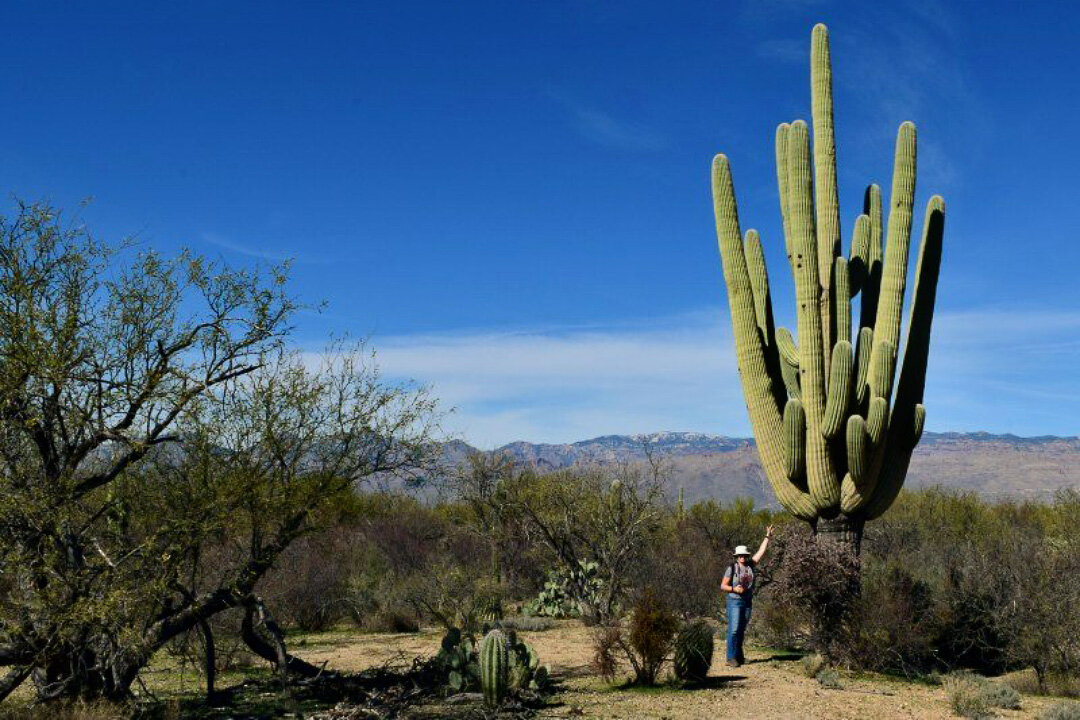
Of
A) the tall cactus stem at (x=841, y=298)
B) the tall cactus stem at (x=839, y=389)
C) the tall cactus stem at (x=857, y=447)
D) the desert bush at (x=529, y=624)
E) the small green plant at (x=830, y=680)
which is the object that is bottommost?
the desert bush at (x=529, y=624)

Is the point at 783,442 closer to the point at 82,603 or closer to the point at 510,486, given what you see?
the point at 82,603

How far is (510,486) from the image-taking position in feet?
78.3

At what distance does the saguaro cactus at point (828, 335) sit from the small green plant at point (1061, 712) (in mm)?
3401

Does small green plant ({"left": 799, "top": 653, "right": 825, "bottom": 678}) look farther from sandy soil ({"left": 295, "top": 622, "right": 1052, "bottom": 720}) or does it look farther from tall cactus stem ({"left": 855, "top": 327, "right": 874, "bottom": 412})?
tall cactus stem ({"left": 855, "top": 327, "right": 874, "bottom": 412})

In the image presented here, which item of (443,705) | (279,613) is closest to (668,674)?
(443,705)

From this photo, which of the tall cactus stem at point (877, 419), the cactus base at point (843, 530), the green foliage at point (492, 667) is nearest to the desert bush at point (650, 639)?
the green foliage at point (492, 667)

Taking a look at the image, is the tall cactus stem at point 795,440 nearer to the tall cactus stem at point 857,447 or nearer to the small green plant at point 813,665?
the tall cactus stem at point 857,447

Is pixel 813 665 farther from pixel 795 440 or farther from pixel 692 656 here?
pixel 795 440

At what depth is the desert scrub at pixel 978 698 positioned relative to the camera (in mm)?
9062

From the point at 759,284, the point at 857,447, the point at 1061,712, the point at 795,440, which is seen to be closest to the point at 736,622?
the point at 795,440

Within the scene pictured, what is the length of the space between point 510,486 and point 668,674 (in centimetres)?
1326

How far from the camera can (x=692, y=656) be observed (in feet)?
33.9

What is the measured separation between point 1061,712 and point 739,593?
12.0 ft

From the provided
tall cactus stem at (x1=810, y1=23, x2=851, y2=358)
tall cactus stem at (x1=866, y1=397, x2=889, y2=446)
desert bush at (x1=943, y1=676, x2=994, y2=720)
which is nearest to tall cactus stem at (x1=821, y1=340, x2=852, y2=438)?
tall cactus stem at (x1=866, y1=397, x2=889, y2=446)
